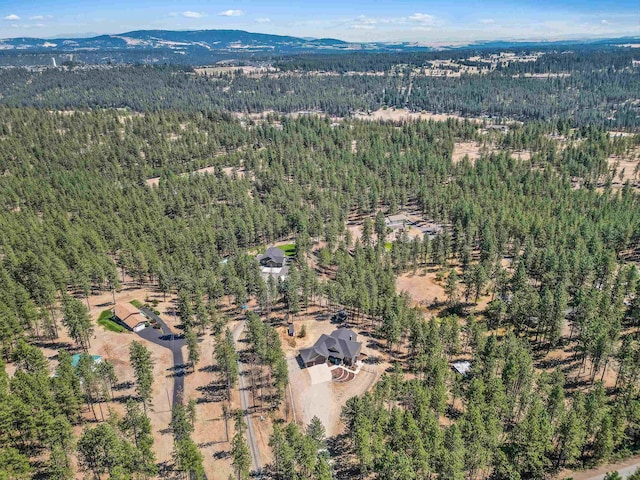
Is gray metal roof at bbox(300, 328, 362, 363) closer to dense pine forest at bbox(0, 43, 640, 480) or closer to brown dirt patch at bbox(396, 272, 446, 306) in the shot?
dense pine forest at bbox(0, 43, 640, 480)

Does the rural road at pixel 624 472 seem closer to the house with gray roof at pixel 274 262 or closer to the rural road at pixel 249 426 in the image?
the rural road at pixel 249 426

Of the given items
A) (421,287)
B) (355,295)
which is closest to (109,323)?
(355,295)

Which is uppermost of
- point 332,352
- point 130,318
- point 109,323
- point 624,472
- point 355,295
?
point 355,295

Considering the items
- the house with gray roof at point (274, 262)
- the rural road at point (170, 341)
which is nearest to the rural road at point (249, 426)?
the rural road at point (170, 341)

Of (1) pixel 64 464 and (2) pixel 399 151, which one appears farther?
(2) pixel 399 151

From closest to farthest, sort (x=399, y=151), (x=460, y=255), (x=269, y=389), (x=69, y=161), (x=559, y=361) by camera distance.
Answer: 1. (x=269, y=389)
2. (x=559, y=361)
3. (x=460, y=255)
4. (x=69, y=161)
5. (x=399, y=151)

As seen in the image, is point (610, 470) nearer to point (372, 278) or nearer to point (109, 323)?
point (372, 278)

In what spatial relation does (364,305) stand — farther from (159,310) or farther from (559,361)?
(159,310)

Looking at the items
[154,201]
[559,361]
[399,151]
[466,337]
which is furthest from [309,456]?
[399,151]
